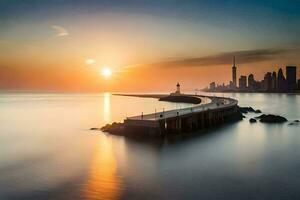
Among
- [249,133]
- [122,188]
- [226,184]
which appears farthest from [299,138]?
[122,188]

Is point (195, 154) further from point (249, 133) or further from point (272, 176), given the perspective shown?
point (249, 133)

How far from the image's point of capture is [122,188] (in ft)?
53.6

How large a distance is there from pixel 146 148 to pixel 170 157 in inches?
126

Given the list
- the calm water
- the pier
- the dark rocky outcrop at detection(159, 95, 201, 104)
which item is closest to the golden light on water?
the calm water

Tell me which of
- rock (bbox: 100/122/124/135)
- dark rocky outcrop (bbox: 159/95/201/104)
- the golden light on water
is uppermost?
dark rocky outcrop (bbox: 159/95/201/104)

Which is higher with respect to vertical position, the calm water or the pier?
the pier

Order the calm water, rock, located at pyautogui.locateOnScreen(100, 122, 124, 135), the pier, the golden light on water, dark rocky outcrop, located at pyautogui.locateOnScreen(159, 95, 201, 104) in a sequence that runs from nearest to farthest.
Answer: the golden light on water
the calm water
the pier
rock, located at pyautogui.locateOnScreen(100, 122, 124, 135)
dark rocky outcrop, located at pyautogui.locateOnScreen(159, 95, 201, 104)

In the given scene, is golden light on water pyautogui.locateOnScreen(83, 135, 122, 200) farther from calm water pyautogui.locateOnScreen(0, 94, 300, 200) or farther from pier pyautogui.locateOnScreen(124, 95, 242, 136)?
pier pyautogui.locateOnScreen(124, 95, 242, 136)

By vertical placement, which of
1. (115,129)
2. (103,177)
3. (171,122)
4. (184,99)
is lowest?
(103,177)

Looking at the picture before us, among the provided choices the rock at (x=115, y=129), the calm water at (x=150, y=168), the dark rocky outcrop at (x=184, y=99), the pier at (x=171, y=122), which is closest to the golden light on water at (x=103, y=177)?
the calm water at (x=150, y=168)

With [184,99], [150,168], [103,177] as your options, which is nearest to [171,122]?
[150,168]

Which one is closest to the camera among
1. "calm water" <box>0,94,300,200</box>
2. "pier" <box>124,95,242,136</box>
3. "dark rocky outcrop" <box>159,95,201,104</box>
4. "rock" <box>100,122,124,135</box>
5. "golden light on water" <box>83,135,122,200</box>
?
"golden light on water" <box>83,135,122,200</box>

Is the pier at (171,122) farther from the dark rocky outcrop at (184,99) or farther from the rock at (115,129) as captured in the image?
the dark rocky outcrop at (184,99)

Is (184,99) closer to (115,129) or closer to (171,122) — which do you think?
(171,122)
